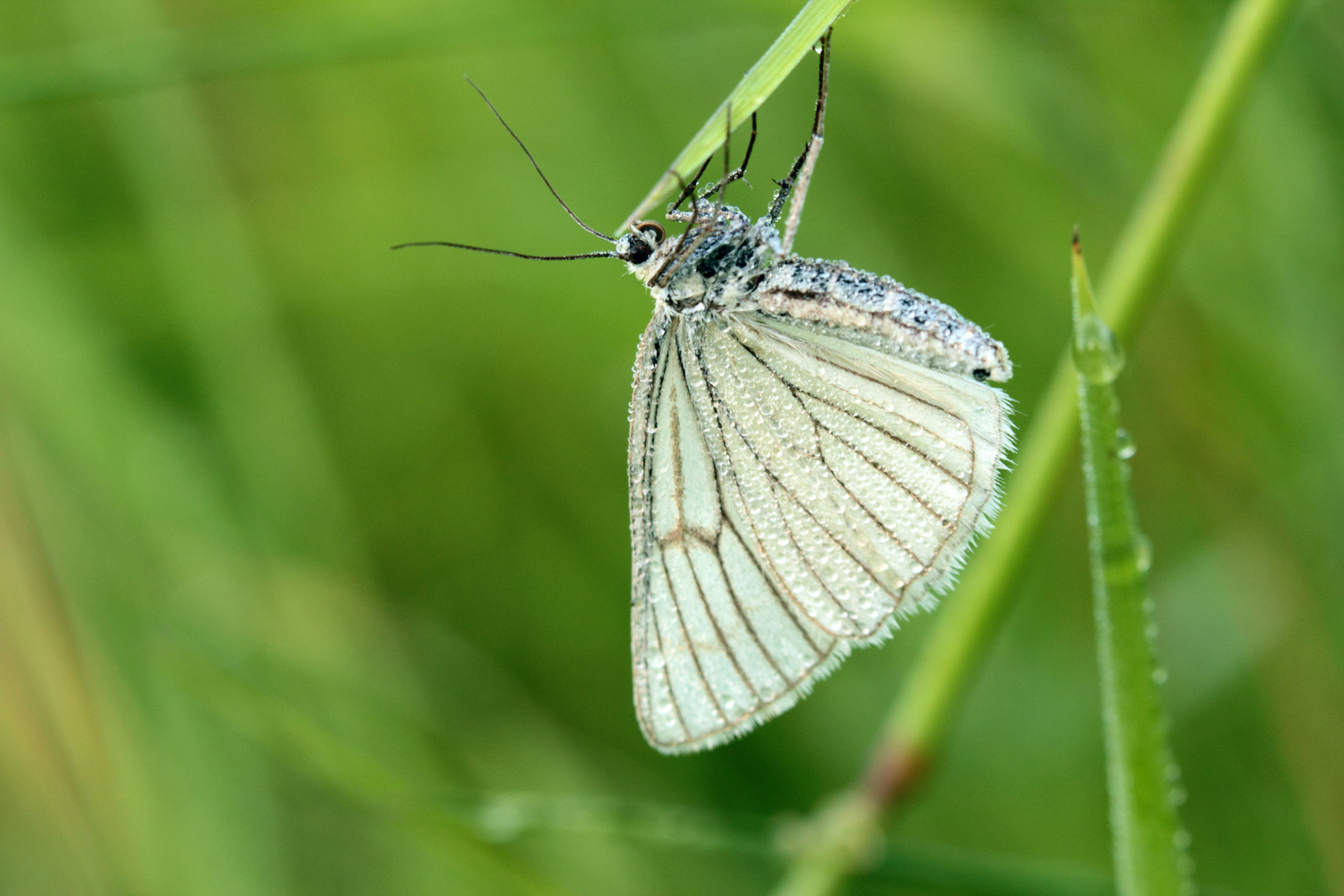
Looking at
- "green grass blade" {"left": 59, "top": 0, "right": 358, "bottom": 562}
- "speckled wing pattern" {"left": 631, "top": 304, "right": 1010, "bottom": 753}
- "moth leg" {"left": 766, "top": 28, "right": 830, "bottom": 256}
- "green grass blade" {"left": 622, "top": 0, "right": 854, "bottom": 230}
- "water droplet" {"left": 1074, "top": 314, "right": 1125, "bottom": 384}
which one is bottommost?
"water droplet" {"left": 1074, "top": 314, "right": 1125, "bottom": 384}

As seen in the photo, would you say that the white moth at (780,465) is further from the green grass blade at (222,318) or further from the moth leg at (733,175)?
the green grass blade at (222,318)

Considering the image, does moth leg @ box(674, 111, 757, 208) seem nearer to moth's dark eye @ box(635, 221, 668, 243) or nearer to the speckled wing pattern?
moth's dark eye @ box(635, 221, 668, 243)

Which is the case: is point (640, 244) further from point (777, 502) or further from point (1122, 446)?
point (1122, 446)

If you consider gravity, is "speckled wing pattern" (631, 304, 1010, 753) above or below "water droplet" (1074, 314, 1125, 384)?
above

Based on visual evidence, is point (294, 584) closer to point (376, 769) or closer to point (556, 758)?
point (556, 758)

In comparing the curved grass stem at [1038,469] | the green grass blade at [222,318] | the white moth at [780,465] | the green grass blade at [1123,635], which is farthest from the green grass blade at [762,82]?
the green grass blade at [222,318]

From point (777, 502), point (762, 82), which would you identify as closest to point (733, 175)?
point (762, 82)

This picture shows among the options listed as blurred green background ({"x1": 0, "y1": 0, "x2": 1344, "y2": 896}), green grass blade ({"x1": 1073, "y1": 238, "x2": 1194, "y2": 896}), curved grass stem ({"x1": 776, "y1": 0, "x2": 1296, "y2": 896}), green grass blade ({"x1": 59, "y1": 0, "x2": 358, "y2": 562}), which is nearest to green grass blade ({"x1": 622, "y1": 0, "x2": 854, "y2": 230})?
green grass blade ({"x1": 1073, "y1": 238, "x2": 1194, "y2": 896})
